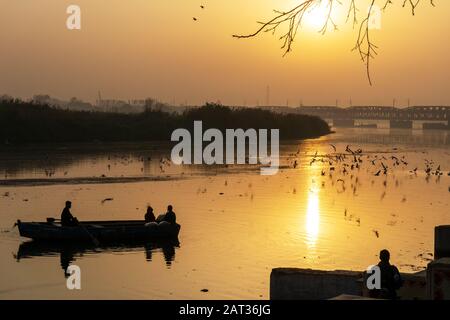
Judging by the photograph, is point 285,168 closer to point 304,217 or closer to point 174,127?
point 304,217

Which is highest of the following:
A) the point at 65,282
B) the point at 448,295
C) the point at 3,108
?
the point at 3,108

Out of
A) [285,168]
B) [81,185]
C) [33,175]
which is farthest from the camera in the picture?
[285,168]

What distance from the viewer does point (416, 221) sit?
3866 centimetres

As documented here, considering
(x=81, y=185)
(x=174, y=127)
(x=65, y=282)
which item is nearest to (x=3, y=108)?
(x=174, y=127)

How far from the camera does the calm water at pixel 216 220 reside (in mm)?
24500

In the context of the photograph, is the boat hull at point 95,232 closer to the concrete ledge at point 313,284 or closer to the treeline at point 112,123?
the concrete ledge at point 313,284

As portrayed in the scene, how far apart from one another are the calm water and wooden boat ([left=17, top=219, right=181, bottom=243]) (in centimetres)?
53

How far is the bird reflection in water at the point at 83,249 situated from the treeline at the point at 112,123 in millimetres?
73610

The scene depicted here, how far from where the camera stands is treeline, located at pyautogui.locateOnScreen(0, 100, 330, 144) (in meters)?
106

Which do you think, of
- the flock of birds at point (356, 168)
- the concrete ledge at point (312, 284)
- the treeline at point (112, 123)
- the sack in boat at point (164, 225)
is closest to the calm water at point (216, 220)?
the flock of birds at point (356, 168)

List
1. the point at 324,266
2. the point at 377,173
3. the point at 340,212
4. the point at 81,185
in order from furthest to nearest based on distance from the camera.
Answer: the point at 377,173, the point at 81,185, the point at 340,212, the point at 324,266

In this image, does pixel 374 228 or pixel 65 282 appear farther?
pixel 374 228

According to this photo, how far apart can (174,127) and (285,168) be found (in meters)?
→ 55.3

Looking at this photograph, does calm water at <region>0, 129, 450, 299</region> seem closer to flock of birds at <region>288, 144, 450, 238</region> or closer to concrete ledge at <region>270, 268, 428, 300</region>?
flock of birds at <region>288, 144, 450, 238</region>
